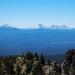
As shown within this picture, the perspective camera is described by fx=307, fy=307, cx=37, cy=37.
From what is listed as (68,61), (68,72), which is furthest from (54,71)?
(68,61)

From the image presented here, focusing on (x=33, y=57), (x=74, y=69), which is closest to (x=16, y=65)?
(x=33, y=57)

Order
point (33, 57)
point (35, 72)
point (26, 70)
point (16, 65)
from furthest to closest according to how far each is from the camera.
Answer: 1. point (33, 57)
2. point (16, 65)
3. point (26, 70)
4. point (35, 72)

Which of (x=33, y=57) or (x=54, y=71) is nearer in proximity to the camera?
(x=54, y=71)

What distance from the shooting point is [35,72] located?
60375mm

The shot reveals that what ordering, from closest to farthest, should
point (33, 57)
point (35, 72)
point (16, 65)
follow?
point (35, 72) → point (16, 65) → point (33, 57)

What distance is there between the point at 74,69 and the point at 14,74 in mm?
12480

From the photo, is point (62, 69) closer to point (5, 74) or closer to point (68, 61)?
point (68, 61)

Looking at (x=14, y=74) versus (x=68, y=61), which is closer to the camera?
(x=14, y=74)

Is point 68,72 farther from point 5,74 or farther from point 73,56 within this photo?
point 5,74

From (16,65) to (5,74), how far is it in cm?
572

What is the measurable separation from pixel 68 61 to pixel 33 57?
10.7m

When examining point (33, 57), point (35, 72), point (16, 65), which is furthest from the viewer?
point (33, 57)

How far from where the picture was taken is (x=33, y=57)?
250ft

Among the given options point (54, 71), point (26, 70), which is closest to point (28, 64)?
point (26, 70)
